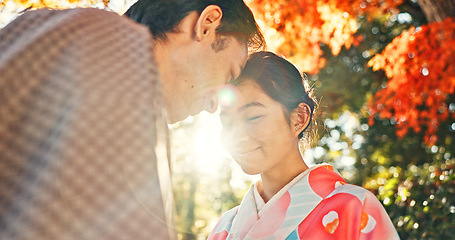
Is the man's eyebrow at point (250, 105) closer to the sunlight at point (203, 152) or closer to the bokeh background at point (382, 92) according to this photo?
the bokeh background at point (382, 92)

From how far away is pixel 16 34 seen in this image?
0.73 metres

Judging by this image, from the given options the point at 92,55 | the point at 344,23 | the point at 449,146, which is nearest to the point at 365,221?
the point at 92,55

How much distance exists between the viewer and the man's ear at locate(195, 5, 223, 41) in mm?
1166

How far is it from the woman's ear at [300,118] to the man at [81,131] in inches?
56.5

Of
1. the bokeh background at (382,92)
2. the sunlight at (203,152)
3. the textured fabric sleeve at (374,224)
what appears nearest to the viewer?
the textured fabric sleeve at (374,224)

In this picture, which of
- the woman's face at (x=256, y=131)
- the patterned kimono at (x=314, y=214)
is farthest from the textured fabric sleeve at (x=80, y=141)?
the woman's face at (x=256, y=131)

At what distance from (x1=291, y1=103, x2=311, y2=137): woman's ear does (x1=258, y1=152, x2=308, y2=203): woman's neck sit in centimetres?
16

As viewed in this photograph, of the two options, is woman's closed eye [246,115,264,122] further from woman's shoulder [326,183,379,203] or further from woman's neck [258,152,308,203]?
woman's shoulder [326,183,379,203]

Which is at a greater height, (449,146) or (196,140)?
(449,146)

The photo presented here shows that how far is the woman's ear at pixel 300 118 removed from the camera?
2.10 meters

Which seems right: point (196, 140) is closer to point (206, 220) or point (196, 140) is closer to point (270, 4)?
point (270, 4)

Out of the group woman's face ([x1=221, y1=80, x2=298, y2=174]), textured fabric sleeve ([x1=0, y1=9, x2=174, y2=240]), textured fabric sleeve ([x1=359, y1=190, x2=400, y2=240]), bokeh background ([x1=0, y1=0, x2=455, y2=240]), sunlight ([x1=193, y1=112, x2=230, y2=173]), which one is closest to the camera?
textured fabric sleeve ([x1=0, y1=9, x2=174, y2=240])

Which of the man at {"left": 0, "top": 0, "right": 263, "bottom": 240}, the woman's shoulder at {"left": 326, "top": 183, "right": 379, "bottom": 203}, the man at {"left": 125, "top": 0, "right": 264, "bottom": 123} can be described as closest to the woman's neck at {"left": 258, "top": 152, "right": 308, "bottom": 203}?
the woman's shoulder at {"left": 326, "top": 183, "right": 379, "bottom": 203}

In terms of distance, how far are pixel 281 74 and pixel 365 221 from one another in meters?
0.91
